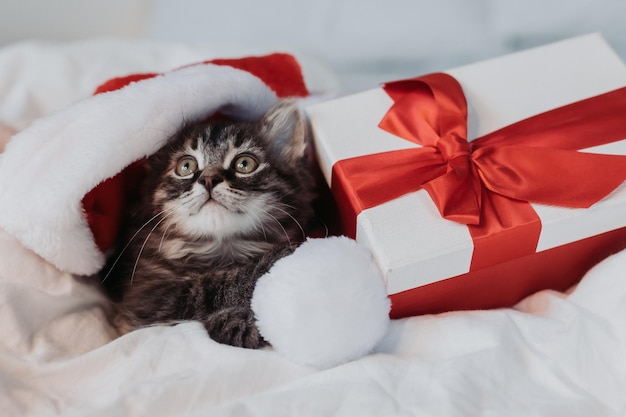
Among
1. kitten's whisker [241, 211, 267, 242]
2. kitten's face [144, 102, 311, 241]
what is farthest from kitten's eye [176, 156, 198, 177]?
kitten's whisker [241, 211, 267, 242]

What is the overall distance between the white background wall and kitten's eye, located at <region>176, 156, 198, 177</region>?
0.60 m

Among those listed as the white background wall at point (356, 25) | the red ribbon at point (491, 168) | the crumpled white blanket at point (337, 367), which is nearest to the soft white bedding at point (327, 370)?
the crumpled white blanket at point (337, 367)

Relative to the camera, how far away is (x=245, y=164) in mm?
1198

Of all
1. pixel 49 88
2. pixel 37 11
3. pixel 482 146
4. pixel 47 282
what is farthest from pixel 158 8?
pixel 482 146

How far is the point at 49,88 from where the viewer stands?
1.57 m

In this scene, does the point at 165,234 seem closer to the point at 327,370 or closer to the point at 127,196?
the point at 127,196

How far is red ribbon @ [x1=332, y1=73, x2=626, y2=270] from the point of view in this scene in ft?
3.45

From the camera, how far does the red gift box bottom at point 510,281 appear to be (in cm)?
107

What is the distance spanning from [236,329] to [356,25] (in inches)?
37.4

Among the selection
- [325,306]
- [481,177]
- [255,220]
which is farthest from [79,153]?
[481,177]

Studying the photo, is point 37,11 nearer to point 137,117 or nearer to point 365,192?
point 137,117

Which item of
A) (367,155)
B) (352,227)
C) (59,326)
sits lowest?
(59,326)

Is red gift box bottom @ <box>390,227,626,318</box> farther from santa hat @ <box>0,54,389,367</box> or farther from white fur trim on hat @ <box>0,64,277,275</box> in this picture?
white fur trim on hat @ <box>0,64,277,275</box>

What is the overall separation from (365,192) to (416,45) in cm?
72
